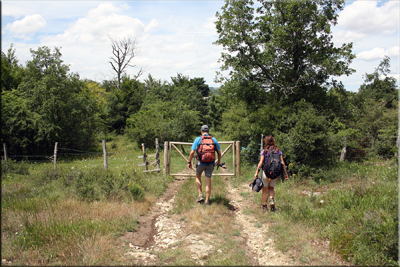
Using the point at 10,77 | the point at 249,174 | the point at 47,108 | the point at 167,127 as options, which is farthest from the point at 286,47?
the point at 10,77

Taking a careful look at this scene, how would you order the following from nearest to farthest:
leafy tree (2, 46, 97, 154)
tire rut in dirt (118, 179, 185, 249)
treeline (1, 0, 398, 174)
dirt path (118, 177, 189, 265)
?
dirt path (118, 177, 189, 265)
tire rut in dirt (118, 179, 185, 249)
treeline (1, 0, 398, 174)
leafy tree (2, 46, 97, 154)

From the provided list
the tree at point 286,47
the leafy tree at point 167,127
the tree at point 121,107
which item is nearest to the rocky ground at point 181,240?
the tree at point 286,47

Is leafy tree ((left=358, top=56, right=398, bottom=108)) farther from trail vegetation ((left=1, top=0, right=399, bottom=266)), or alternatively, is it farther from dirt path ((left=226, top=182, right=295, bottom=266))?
dirt path ((left=226, top=182, right=295, bottom=266))

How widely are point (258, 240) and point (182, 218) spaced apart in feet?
6.13

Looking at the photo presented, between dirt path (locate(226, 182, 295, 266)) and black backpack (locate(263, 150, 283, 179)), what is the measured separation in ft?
3.78

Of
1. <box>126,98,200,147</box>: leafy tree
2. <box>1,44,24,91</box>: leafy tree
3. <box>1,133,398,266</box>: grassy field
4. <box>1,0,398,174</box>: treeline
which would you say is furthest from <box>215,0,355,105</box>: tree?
<box>1,44,24,91</box>: leafy tree

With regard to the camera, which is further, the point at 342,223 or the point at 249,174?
the point at 249,174

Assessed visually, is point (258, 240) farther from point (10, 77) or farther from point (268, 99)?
point (10, 77)

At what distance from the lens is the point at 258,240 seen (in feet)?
16.5

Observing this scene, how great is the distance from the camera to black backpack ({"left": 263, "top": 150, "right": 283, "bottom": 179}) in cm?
586

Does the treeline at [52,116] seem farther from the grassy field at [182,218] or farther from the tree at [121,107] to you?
the grassy field at [182,218]

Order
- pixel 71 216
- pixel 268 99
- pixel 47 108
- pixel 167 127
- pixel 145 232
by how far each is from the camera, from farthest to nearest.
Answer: pixel 167 127
pixel 47 108
pixel 268 99
pixel 145 232
pixel 71 216

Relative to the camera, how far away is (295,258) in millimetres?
4242

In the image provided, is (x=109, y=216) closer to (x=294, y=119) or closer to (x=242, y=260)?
(x=242, y=260)
